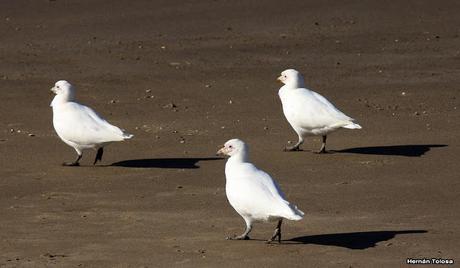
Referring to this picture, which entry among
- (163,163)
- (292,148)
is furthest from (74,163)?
(292,148)

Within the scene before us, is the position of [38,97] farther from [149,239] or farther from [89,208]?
[149,239]

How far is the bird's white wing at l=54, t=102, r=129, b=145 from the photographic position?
14.3 m

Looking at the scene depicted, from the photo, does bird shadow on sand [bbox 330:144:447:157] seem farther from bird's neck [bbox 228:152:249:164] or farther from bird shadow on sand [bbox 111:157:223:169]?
bird's neck [bbox 228:152:249:164]

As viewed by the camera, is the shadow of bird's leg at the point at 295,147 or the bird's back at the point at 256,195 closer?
the bird's back at the point at 256,195

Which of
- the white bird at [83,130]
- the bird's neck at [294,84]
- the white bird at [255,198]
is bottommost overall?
the white bird at [255,198]

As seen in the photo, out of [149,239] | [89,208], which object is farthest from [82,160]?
[149,239]

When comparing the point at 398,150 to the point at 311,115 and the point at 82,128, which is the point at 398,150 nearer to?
the point at 311,115

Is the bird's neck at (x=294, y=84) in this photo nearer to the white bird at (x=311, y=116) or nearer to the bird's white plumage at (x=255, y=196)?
the white bird at (x=311, y=116)

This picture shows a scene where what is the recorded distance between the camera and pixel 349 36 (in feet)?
73.2

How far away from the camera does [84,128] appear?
1445 centimetres

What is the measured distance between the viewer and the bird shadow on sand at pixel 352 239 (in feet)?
36.1

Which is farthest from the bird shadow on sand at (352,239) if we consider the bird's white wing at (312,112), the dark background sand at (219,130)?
the bird's white wing at (312,112)

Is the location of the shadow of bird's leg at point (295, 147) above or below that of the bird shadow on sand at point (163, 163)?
above

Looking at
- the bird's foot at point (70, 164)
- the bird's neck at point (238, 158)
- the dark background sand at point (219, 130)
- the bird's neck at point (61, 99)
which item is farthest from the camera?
the bird's neck at point (61, 99)
